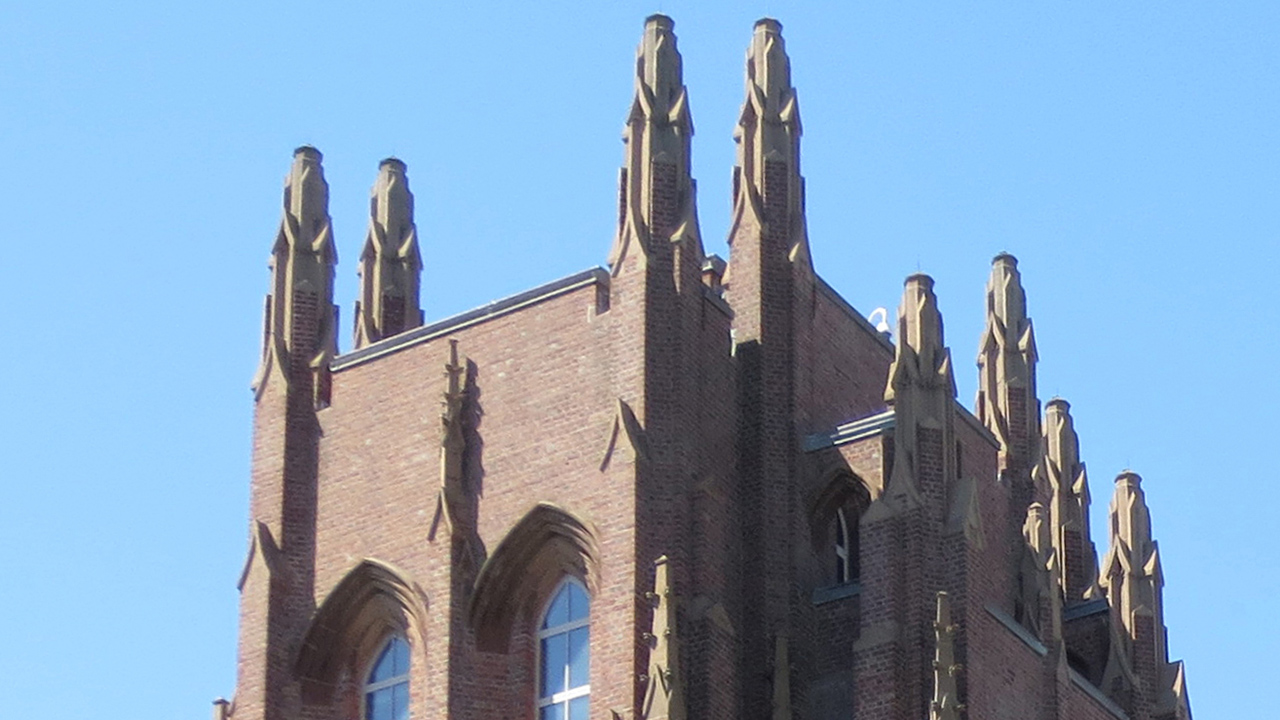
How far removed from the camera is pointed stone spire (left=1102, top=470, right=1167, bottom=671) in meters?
67.2

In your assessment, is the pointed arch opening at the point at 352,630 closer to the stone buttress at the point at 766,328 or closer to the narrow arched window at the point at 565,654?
the narrow arched window at the point at 565,654

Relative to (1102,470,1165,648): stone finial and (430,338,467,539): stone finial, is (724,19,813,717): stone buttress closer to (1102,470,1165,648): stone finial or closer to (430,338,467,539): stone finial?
(430,338,467,539): stone finial

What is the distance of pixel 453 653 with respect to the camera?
59469mm

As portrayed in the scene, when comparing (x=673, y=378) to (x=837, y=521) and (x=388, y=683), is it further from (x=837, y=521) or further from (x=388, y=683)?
(x=388, y=683)

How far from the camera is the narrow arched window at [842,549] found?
2450 inches

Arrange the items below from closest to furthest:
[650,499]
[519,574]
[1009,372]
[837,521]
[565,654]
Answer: [650,499] < [565,654] < [519,574] < [837,521] < [1009,372]

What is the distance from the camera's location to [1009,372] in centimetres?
6925

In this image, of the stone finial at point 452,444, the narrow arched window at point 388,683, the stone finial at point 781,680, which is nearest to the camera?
the stone finial at point 781,680

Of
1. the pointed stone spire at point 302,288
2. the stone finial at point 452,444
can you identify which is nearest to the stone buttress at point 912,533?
the stone finial at point 452,444

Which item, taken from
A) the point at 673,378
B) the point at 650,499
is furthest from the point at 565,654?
the point at 673,378

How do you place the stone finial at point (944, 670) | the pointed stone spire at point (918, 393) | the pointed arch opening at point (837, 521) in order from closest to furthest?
the stone finial at point (944, 670) → the pointed stone spire at point (918, 393) → the pointed arch opening at point (837, 521)

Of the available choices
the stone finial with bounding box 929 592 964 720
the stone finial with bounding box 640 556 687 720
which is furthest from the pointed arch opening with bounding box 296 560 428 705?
the stone finial with bounding box 929 592 964 720

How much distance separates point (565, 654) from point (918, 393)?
5.97 meters

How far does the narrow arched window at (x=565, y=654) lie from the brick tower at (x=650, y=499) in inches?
1.6
